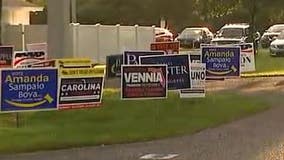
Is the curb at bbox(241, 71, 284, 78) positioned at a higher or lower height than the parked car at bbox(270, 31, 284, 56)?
lower

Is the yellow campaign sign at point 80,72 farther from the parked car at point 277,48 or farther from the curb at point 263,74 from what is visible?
the parked car at point 277,48

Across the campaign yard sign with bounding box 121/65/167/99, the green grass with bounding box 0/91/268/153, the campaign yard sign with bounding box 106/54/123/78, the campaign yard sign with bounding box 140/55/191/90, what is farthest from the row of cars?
the campaign yard sign with bounding box 121/65/167/99

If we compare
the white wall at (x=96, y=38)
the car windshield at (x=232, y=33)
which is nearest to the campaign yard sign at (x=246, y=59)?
the white wall at (x=96, y=38)

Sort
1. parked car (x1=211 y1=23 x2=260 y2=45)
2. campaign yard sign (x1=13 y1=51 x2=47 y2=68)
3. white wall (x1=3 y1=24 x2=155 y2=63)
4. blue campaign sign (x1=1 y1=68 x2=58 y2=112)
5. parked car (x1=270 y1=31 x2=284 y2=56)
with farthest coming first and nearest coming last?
1. parked car (x1=211 y1=23 x2=260 y2=45)
2. parked car (x1=270 y1=31 x2=284 y2=56)
3. white wall (x1=3 y1=24 x2=155 y2=63)
4. campaign yard sign (x1=13 y1=51 x2=47 y2=68)
5. blue campaign sign (x1=1 y1=68 x2=58 y2=112)

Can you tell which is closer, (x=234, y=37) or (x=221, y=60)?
(x=221, y=60)

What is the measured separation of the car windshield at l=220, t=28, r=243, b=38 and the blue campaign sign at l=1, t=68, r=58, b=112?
35.3 meters

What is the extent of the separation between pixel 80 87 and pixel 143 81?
1.39m

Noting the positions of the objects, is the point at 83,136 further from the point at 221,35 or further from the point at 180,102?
the point at 221,35

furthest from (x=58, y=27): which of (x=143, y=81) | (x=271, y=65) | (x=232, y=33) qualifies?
(x=232, y=33)

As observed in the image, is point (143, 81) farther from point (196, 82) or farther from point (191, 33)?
point (191, 33)

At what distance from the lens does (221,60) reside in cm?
2214

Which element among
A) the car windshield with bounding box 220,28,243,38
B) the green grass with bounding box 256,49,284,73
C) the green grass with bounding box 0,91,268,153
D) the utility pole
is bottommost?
the green grass with bounding box 256,49,284,73

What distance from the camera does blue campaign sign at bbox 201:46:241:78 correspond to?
22000 millimetres

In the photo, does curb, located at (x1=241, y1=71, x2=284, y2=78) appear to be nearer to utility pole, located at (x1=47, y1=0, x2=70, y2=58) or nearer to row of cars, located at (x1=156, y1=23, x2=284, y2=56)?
utility pole, located at (x1=47, y1=0, x2=70, y2=58)
